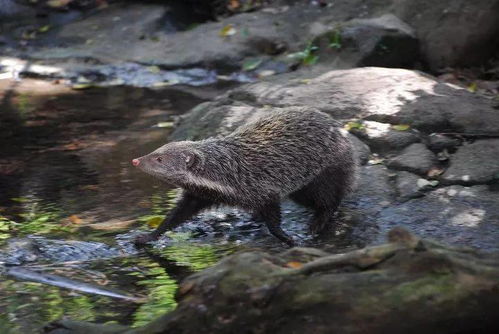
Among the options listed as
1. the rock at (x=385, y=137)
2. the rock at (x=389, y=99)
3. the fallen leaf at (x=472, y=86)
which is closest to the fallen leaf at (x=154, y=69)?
the rock at (x=389, y=99)

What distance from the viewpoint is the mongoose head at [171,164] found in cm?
613

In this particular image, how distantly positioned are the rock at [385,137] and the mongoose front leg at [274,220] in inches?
65.9

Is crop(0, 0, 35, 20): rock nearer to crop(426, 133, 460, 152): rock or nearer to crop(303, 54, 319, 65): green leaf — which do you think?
crop(303, 54, 319, 65): green leaf

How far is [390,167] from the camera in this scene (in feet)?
23.2

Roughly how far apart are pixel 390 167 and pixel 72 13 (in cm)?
1097

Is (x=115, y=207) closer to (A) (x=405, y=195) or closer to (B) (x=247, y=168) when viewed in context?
(B) (x=247, y=168)

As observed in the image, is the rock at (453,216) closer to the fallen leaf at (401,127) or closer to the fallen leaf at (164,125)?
the fallen leaf at (401,127)

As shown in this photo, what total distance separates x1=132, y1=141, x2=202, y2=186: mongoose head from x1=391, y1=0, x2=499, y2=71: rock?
242 inches

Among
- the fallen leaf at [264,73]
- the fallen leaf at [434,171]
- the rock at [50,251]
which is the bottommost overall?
the fallen leaf at [264,73]

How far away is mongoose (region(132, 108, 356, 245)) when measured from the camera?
6.16 m

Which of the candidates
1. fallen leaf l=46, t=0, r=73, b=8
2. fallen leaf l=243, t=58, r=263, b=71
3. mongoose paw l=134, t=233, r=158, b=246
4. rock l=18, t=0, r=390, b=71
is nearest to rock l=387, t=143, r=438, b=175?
mongoose paw l=134, t=233, r=158, b=246

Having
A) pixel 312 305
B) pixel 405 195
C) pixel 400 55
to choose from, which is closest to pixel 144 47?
pixel 400 55

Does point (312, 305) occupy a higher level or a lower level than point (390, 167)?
higher

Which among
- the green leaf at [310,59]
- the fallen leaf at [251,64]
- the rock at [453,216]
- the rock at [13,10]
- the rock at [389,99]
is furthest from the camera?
the rock at [13,10]
